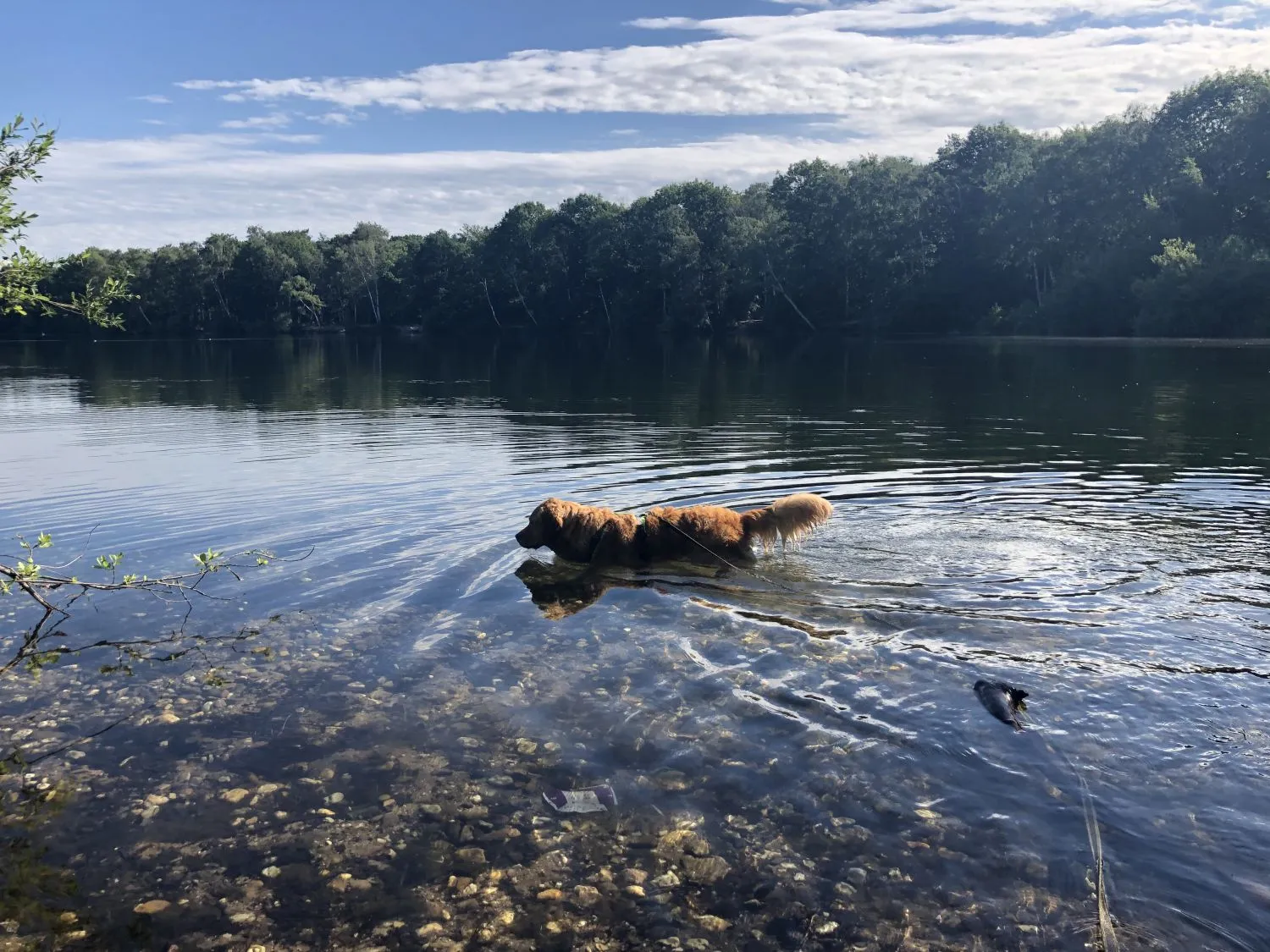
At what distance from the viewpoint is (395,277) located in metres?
127

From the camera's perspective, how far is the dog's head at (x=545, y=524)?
12.2 meters

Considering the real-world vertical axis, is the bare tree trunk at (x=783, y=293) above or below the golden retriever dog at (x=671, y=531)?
above

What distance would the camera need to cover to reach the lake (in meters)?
5.09

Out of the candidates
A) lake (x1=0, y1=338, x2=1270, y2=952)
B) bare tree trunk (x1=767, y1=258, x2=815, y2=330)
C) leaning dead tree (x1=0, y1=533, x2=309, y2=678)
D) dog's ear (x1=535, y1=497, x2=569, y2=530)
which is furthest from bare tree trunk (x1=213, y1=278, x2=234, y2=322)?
dog's ear (x1=535, y1=497, x2=569, y2=530)

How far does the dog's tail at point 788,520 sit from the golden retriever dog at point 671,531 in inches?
0.4

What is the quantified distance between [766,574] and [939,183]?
89050 millimetres

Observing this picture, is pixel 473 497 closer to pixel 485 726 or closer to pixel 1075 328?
pixel 485 726

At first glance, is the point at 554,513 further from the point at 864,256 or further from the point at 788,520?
the point at 864,256

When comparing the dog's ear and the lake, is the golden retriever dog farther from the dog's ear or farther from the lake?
the lake

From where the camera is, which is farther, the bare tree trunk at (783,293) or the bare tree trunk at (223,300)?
the bare tree trunk at (223,300)

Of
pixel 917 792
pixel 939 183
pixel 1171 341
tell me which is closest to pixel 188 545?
pixel 917 792

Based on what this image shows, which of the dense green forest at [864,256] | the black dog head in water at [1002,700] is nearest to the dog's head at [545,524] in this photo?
the black dog head in water at [1002,700]

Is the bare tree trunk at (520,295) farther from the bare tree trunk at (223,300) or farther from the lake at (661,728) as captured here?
the lake at (661,728)

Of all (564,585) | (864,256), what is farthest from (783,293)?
(564,585)
